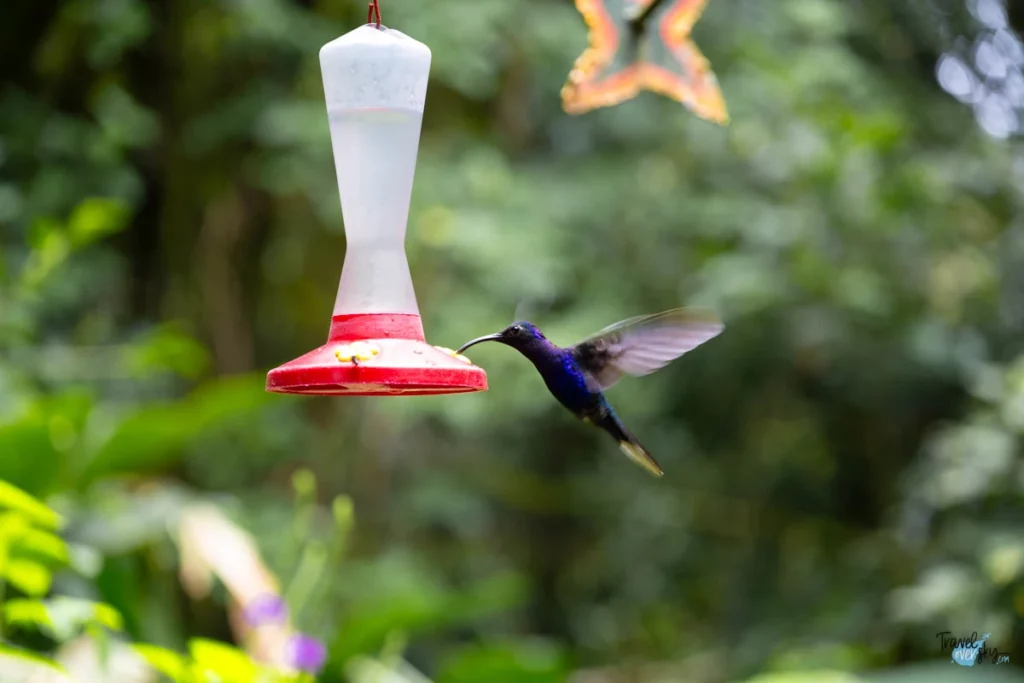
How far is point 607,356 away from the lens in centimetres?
180

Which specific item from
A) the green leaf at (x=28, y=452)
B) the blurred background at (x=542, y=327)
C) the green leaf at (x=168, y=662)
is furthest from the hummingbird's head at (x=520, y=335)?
the green leaf at (x=28, y=452)

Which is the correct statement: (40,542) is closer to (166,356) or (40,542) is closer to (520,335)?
(520,335)

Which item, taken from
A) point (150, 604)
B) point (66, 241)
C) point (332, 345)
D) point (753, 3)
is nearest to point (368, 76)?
point (332, 345)

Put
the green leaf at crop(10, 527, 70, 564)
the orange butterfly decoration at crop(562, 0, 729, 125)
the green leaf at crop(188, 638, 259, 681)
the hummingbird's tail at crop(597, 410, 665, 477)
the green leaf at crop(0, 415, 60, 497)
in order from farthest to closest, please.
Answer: the green leaf at crop(0, 415, 60, 497) → the green leaf at crop(188, 638, 259, 681) → the orange butterfly decoration at crop(562, 0, 729, 125) → the green leaf at crop(10, 527, 70, 564) → the hummingbird's tail at crop(597, 410, 665, 477)

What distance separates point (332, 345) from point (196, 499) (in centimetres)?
265

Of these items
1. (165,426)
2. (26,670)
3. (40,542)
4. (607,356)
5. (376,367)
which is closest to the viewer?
(376,367)

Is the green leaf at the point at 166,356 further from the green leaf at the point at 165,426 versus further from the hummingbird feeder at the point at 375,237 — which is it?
the hummingbird feeder at the point at 375,237

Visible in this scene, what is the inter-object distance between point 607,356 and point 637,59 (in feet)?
2.39

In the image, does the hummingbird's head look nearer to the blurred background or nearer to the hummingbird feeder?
the hummingbird feeder

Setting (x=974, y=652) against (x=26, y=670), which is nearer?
(x=26, y=670)

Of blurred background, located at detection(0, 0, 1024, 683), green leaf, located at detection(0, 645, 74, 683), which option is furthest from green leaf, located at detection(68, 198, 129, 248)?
green leaf, located at detection(0, 645, 74, 683)

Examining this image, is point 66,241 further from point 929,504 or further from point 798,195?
point 929,504

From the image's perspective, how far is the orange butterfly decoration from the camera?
2143 mm

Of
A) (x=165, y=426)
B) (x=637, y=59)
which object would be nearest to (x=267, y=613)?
(x=165, y=426)
